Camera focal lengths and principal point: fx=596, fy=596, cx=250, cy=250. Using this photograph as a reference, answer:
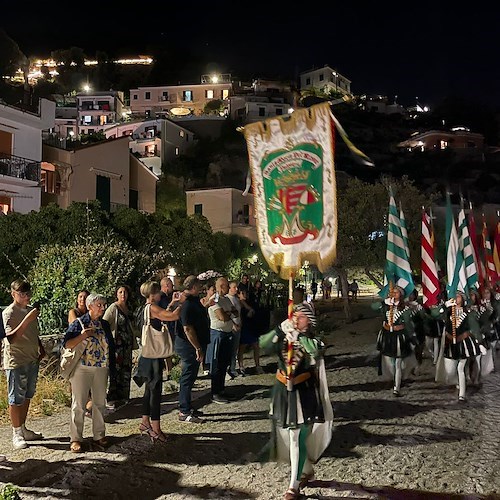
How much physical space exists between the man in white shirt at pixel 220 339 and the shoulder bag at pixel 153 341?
98.5 inches

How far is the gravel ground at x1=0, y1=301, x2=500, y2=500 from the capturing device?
5812mm

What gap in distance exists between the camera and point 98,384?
6.88m

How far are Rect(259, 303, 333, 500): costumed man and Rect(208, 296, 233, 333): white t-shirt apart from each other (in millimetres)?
4041

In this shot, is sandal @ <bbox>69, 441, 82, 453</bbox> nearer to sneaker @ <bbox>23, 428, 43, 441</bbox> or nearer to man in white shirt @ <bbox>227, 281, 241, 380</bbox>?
sneaker @ <bbox>23, 428, 43, 441</bbox>

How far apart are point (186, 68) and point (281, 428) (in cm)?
11034

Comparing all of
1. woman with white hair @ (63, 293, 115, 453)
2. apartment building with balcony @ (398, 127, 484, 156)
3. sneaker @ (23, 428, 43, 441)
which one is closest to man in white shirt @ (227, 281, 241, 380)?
woman with white hair @ (63, 293, 115, 453)

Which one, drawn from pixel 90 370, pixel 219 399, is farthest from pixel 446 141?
pixel 90 370

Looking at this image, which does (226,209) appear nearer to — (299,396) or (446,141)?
(299,396)

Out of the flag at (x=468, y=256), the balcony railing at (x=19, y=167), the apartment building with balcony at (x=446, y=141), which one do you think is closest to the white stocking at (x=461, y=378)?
the flag at (x=468, y=256)

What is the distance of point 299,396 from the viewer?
566cm

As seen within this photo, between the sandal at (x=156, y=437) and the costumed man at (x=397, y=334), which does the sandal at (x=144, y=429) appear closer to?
the sandal at (x=156, y=437)

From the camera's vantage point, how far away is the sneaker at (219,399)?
9555 millimetres

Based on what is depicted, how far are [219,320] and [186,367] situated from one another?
1.84 metres

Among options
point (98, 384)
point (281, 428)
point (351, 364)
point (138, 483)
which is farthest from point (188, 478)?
point (351, 364)
